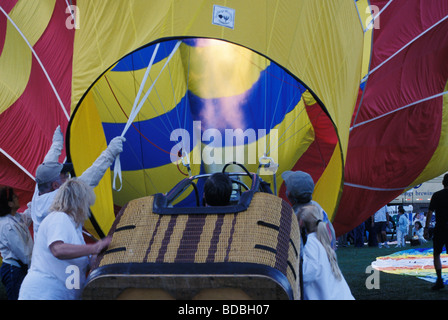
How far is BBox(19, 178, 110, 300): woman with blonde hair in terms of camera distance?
208 centimetres

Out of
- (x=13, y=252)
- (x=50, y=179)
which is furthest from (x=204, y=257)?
(x=13, y=252)

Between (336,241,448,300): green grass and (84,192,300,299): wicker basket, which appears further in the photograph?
(336,241,448,300): green grass

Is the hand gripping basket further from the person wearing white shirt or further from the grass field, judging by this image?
the grass field

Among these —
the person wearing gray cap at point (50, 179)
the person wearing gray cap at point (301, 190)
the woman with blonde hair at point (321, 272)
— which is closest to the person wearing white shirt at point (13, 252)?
the person wearing gray cap at point (50, 179)

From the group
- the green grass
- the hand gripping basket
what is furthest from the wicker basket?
the green grass

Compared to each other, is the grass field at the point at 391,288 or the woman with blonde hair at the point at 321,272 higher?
the woman with blonde hair at the point at 321,272

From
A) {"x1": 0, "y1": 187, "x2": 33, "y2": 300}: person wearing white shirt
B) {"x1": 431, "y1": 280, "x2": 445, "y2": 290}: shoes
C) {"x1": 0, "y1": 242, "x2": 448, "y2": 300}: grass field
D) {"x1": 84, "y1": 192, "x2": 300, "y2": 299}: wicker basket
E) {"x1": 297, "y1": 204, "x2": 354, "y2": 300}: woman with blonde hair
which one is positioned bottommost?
{"x1": 0, "y1": 242, "x2": 448, "y2": 300}: grass field

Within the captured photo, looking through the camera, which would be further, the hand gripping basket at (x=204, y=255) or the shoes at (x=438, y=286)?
the shoes at (x=438, y=286)

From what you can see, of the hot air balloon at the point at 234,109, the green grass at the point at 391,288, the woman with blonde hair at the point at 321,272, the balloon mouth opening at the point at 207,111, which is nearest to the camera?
the woman with blonde hair at the point at 321,272

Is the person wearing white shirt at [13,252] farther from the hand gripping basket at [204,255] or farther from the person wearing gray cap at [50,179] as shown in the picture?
the hand gripping basket at [204,255]

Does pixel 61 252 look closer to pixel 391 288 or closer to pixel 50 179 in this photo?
pixel 50 179

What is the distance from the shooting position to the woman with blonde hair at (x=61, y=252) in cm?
208

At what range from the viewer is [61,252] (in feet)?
6.72
